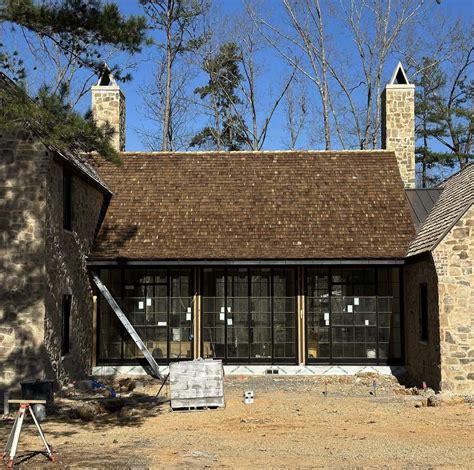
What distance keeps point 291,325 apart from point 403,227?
3.84 meters

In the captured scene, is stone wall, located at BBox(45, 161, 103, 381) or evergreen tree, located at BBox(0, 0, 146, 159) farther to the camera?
stone wall, located at BBox(45, 161, 103, 381)

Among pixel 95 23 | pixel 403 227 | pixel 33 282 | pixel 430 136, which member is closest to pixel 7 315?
pixel 33 282

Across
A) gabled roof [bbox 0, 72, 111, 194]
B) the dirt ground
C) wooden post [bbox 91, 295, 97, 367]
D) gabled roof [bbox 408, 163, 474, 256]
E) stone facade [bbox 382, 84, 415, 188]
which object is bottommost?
the dirt ground

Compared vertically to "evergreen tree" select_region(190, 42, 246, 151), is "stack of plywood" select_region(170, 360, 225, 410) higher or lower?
lower

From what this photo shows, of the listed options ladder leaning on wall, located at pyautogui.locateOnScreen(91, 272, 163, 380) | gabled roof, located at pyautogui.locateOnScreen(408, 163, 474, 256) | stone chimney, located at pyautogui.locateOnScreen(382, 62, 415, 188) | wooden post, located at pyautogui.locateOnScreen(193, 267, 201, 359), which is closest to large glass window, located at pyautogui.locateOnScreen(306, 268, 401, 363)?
gabled roof, located at pyautogui.locateOnScreen(408, 163, 474, 256)

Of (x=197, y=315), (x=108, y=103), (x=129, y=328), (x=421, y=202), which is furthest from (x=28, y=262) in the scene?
(x=421, y=202)

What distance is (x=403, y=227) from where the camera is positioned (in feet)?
58.4

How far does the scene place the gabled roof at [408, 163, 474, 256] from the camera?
14.4 meters

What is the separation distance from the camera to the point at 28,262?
1375 cm

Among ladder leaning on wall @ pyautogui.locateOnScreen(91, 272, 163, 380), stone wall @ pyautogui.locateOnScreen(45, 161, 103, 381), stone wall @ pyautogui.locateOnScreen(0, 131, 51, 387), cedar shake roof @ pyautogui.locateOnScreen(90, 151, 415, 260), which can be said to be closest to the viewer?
stone wall @ pyautogui.locateOnScreen(0, 131, 51, 387)

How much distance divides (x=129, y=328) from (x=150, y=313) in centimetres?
94

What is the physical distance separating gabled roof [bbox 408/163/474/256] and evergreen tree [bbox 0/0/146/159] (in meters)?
7.34

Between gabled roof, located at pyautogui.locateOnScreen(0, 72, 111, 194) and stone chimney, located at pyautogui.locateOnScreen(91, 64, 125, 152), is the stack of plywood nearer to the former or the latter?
gabled roof, located at pyautogui.locateOnScreen(0, 72, 111, 194)

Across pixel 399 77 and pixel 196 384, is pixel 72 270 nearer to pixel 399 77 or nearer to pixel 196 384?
pixel 196 384
